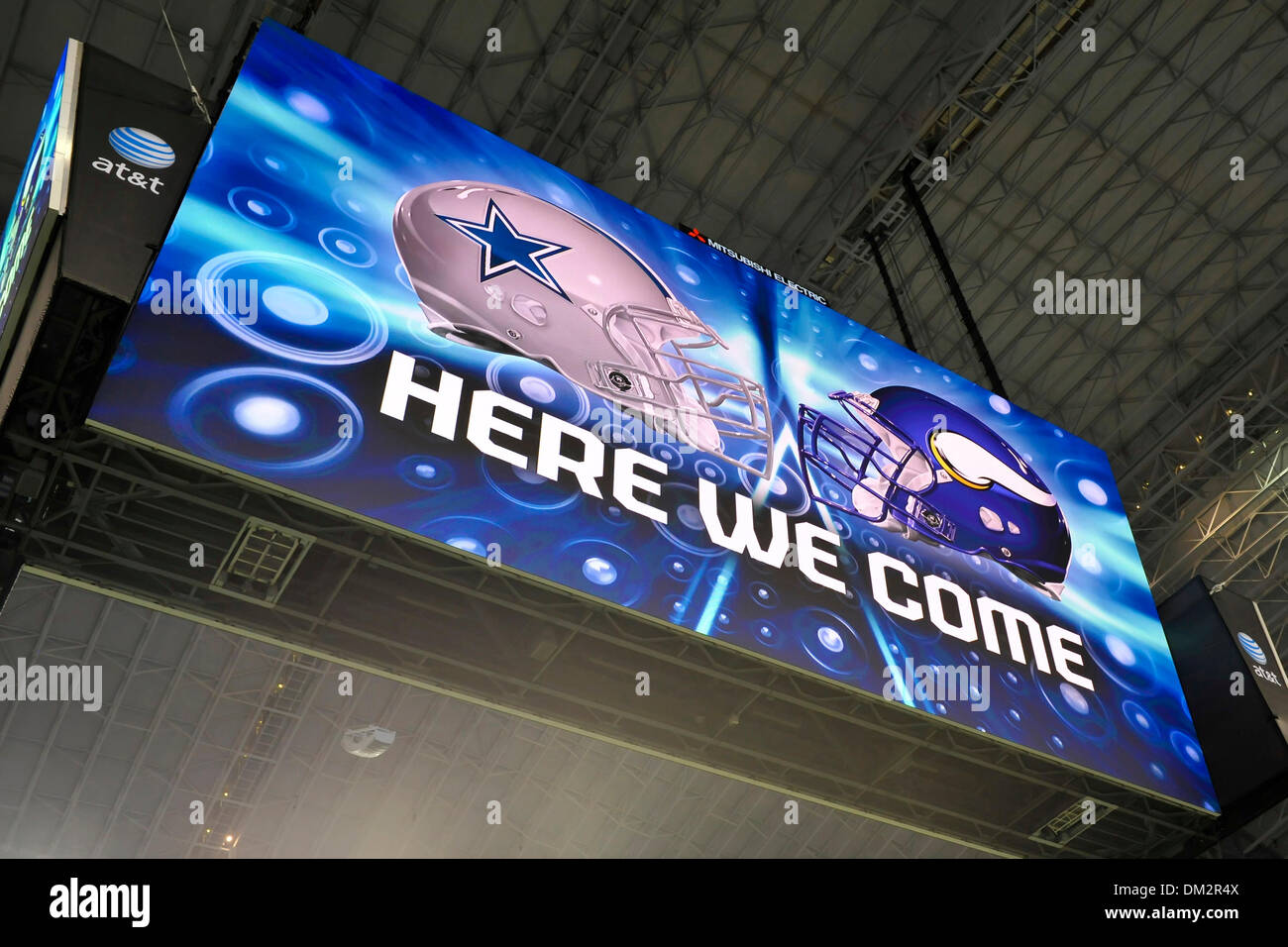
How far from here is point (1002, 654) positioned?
9.07m

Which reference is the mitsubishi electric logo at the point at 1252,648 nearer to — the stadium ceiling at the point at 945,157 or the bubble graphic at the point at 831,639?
the bubble graphic at the point at 831,639

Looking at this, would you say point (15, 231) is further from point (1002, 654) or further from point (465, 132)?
point (1002, 654)

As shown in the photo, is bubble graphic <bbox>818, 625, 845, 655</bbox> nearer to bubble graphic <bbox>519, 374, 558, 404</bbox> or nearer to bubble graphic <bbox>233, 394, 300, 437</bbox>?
bubble graphic <bbox>519, 374, 558, 404</bbox>

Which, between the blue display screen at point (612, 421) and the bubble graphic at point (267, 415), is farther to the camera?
the blue display screen at point (612, 421)

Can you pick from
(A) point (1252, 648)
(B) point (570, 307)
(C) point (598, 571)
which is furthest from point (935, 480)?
(C) point (598, 571)

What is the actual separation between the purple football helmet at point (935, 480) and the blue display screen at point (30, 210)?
5.60 meters

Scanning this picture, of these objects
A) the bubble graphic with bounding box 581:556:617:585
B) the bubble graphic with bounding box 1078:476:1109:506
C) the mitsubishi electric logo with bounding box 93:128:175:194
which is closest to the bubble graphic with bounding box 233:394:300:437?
the mitsubishi electric logo with bounding box 93:128:175:194

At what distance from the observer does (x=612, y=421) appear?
8094mm

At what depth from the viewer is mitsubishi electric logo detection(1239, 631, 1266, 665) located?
10.9 meters

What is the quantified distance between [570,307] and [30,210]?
3.57 meters

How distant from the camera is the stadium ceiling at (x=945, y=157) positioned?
14109mm

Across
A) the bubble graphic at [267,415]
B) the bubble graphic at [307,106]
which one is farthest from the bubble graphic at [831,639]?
the bubble graphic at [307,106]

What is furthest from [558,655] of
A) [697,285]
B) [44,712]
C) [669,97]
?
[44,712]
